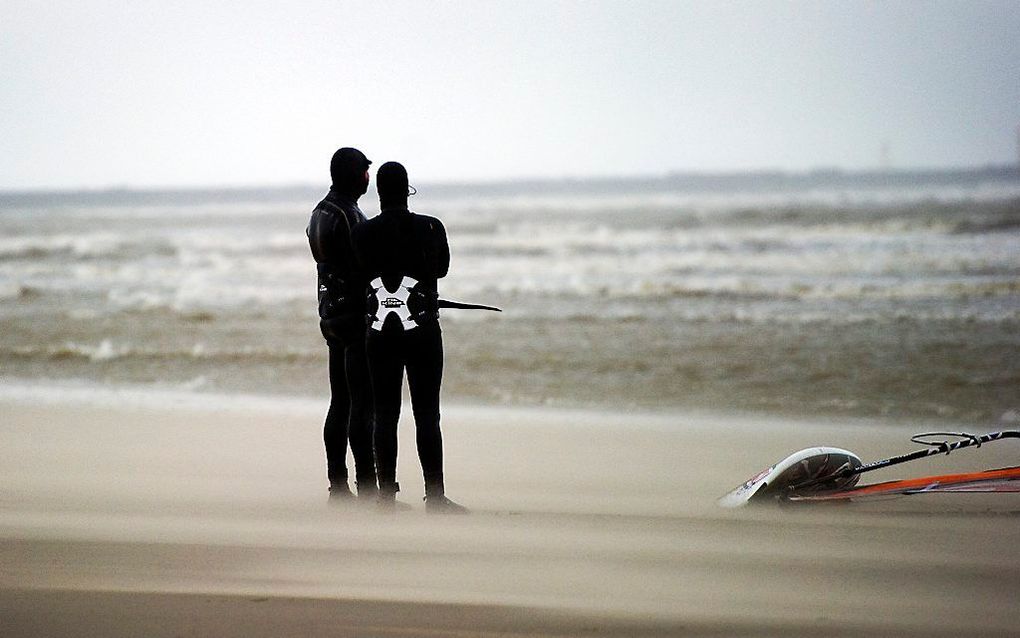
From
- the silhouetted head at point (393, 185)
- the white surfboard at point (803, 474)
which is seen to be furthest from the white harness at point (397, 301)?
the white surfboard at point (803, 474)

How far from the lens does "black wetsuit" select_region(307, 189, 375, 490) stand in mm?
4742

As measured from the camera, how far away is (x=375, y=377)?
4.70 metres

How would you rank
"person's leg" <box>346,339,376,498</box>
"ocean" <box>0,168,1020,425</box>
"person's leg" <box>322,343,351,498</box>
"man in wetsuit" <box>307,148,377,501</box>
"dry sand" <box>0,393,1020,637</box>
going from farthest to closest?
"ocean" <box>0,168,1020,425</box> → "person's leg" <box>322,343,351,498</box> → "person's leg" <box>346,339,376,498</box> → "man in wetsuit" <box>307,148,377,501</box> → "dry sand" <box>0,393,1020,637</box>

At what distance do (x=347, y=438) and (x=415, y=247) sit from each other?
1062 millimetres

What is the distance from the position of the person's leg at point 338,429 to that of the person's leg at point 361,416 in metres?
0.09

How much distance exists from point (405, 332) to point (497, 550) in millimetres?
1014

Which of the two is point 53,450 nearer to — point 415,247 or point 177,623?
point 415,247

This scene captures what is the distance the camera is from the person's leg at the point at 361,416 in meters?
4.87

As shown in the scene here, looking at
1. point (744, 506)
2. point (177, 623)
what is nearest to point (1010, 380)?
point (744, 506)

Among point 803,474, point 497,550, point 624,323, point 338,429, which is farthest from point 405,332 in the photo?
point 624,323

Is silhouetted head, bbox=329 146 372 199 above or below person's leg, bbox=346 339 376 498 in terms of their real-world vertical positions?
above

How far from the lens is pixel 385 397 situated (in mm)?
4723

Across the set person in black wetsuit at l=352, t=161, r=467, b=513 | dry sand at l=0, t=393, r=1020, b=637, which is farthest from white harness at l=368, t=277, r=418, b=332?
dry sand at l=0, t=393, r=1020, b=637

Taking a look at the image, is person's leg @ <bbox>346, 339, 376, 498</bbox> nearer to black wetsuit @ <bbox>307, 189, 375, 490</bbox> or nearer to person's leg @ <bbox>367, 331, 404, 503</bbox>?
black wetsuit @ <bbox>307, 189, 375, 490</bbox>
